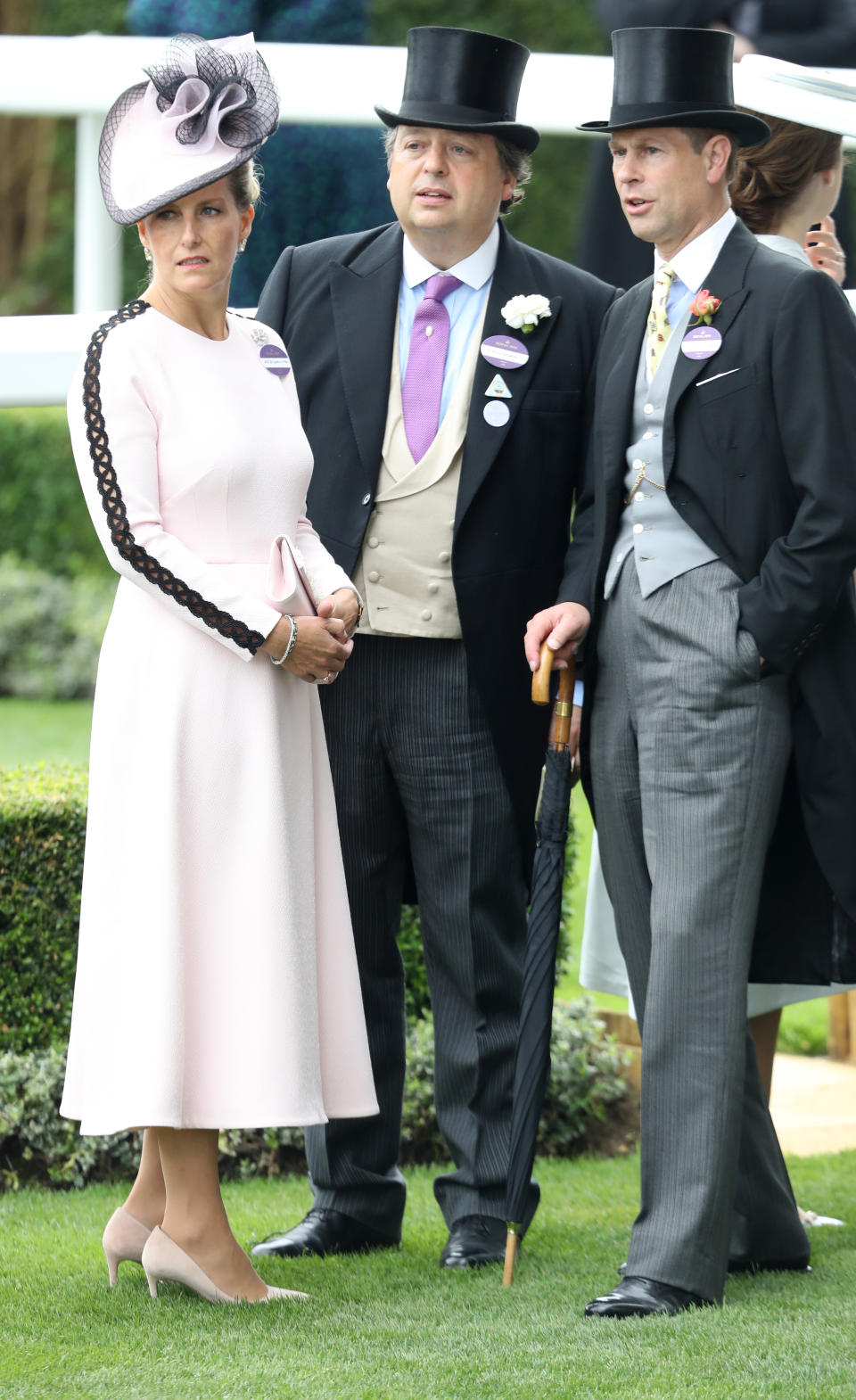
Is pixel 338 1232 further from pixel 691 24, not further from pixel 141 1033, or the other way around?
pixel 691 24

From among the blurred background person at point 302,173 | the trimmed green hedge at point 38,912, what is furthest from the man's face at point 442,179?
the blurred background person at point 302,173

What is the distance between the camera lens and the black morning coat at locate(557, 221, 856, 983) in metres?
3.31

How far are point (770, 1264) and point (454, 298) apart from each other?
189 centimetres

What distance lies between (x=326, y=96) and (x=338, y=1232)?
2652 millimetres

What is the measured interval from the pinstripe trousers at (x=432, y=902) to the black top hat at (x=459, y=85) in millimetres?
948

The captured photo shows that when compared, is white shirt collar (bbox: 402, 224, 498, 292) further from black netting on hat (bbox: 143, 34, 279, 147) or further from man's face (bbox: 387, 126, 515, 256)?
black netting on hat (bbox: 143, 34, 279, 147)

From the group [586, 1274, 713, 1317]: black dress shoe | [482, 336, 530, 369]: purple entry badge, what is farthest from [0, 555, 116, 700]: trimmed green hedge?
A: [586, 1274, 713, 1317]: black dress shoe

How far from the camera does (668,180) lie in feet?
11.4

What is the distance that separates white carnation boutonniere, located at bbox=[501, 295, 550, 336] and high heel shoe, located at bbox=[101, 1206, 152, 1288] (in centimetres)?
175

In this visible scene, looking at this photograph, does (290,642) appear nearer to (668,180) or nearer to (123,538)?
(123,538)

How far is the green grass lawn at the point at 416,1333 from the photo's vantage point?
9.60ft

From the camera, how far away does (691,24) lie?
5.88 metres

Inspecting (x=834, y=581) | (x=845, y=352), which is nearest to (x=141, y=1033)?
(x=834, y=581)

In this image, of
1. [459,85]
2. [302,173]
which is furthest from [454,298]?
[302,173]
